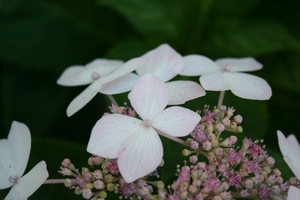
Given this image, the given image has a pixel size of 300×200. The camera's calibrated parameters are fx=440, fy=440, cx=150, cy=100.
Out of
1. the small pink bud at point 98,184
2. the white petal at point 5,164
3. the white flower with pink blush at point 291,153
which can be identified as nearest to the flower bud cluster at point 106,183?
the small pink bud at point 98,184

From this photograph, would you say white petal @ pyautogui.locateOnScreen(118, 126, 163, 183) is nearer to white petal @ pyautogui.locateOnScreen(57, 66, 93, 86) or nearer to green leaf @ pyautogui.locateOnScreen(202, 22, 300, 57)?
white petal @ pyautogui.locateOnScreen(57, 66, 93, 86)

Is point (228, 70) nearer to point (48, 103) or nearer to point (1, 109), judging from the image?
point (48, 103)

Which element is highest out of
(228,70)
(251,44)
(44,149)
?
(251,44)

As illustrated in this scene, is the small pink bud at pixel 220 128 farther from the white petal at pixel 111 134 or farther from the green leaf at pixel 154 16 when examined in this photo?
the green leaf at pixel 154 16

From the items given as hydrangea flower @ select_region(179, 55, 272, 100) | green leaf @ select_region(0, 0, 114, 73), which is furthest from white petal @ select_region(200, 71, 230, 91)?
green leaf @ select_region(0, 0, 114, 73)

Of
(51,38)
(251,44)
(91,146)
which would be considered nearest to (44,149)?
(91,146)

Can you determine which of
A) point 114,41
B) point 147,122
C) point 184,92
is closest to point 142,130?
point 147,122
